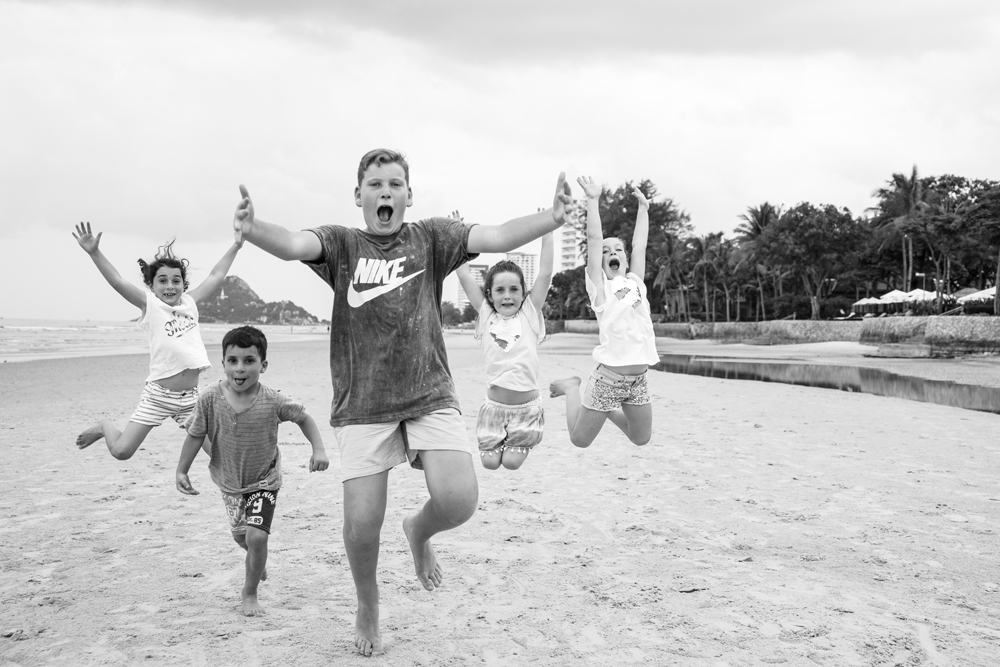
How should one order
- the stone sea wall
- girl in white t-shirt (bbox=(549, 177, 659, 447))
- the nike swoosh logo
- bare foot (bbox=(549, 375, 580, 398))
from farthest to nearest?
the stone sea wall → bare foot (bbox=(549, 375, 580, 398)) → girl in white t-shirt (bbox=(549, 177, 659, 447)) → the nike swoosh logo

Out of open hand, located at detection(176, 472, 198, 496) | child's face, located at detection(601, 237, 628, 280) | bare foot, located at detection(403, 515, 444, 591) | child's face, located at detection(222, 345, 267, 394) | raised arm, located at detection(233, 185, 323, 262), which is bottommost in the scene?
bare foot, located at detection(403, 515, 444, 591)

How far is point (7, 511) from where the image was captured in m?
6.61

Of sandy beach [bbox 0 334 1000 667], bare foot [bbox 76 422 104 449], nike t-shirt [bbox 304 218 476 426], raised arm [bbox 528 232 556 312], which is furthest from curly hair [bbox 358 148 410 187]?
bare foot [bbox 76 422 104 449]

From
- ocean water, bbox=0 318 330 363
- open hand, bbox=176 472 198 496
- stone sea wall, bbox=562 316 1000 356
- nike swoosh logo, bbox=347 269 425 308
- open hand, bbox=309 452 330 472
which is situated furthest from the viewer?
stone sea wall, bbox=562 316 1000 356

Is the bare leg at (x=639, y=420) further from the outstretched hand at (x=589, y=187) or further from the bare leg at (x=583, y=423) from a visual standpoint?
the outstretched hand at (x=589, y=187)

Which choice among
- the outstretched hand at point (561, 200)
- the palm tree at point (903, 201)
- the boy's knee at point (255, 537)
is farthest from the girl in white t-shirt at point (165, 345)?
the palm tree at point (903, 201)

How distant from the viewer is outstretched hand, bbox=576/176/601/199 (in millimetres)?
4754

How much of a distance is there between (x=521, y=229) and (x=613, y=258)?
3.38 m

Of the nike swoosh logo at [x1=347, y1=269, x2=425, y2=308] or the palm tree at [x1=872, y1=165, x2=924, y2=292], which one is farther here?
the palm tree at [x1=872, y1=165, x2=924, y2=292]

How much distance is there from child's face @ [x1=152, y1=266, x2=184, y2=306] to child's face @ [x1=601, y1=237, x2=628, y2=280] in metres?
3.58

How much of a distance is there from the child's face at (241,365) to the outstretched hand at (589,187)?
2208mm

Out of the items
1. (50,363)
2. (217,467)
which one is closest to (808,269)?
(50,363)

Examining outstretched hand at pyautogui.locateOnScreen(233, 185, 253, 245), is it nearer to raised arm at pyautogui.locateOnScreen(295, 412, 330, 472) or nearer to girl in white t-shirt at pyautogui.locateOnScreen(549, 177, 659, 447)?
raised arm at pyautogui.locateOnScreen(295, 412, 330, 472)

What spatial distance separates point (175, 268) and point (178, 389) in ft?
3.28
